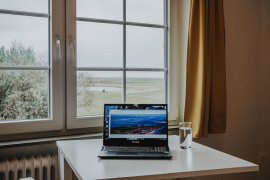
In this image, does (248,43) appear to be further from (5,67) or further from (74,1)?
(5,67)

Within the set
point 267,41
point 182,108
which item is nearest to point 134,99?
point 182,108

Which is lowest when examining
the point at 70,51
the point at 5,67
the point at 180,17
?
the point at 5,67

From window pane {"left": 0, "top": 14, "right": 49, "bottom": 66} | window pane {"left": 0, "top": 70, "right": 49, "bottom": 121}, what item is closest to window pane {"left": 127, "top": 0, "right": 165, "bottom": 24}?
window pane {"left": 0, "top": 14, "right": 49, "bottom": 66}

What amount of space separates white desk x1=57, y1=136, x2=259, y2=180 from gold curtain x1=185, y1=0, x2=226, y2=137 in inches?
24.4

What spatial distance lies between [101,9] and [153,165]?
1308 mm

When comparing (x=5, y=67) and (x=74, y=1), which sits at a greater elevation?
(x=74, y=1)

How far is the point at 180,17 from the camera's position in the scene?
2.43 m

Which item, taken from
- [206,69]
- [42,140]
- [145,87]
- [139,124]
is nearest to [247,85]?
[206,69]

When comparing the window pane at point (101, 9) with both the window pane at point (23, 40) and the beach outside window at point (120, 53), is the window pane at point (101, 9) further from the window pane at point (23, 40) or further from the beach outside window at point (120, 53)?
the window pane at point (23, 40)

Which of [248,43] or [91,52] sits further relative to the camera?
[248,43]

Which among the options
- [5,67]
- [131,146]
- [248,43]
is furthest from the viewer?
[248,43]

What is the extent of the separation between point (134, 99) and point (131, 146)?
709 mm

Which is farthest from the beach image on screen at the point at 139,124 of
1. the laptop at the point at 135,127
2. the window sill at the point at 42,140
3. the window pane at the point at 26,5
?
the window pane at the point at 26,5

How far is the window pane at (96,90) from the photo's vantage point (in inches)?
82.9
